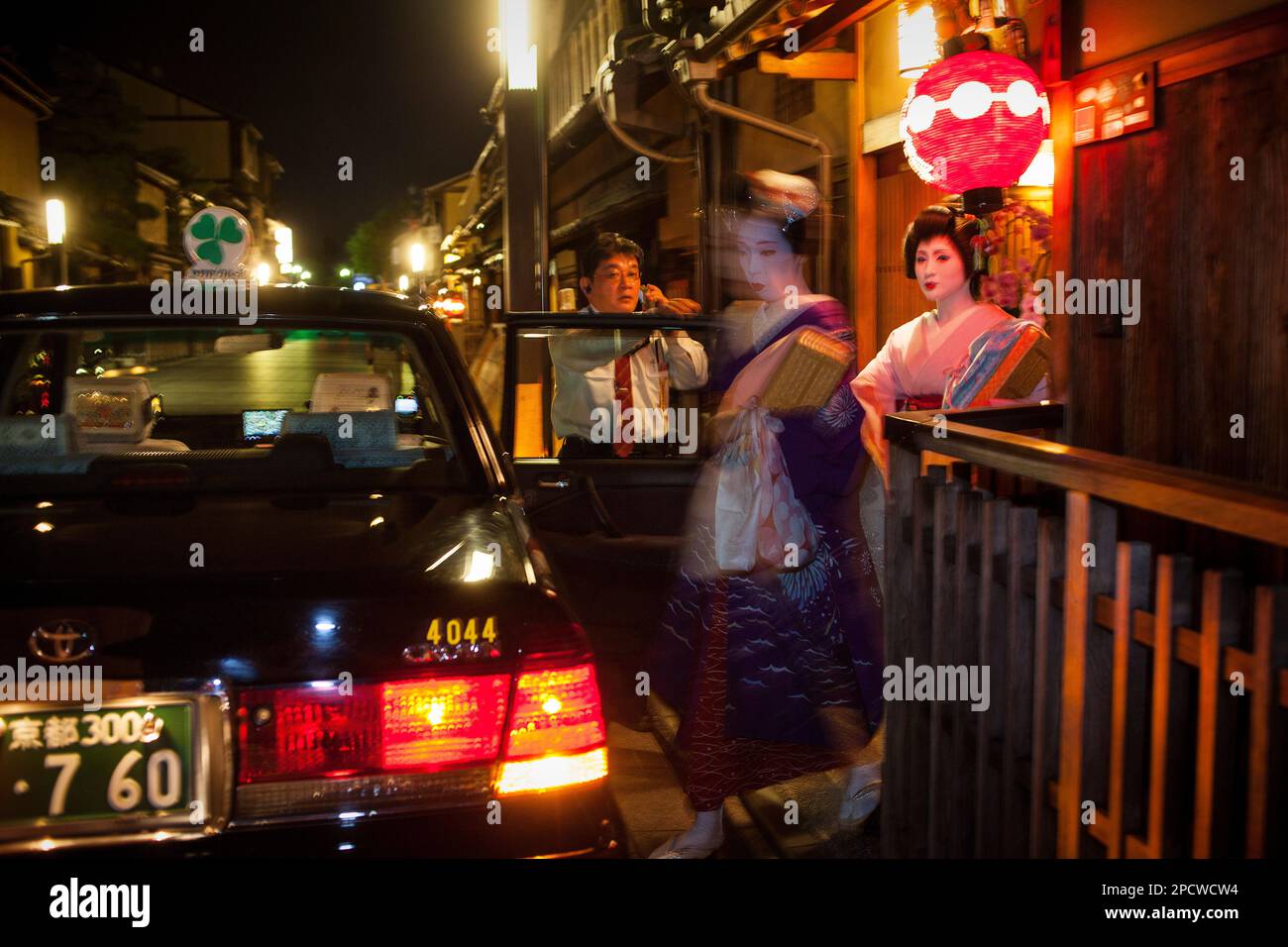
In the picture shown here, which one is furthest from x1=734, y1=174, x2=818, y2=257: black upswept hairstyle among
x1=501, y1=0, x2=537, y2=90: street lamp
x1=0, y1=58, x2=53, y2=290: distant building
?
x1=0, y1=58, x2=53, y2=290: distant building

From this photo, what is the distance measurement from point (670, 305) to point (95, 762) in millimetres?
4566

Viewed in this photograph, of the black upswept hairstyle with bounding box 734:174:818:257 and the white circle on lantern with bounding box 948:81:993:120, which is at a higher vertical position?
the white circle on lantern with bounding box 948:81:993:120

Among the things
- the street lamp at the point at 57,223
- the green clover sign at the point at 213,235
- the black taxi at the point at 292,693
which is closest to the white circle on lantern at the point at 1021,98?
the black taxi at the point at 292,693

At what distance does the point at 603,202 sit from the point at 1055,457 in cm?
1767

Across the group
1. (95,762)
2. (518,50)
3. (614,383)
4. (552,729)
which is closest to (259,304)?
(95,762)

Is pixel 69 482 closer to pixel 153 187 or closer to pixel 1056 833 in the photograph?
pixel 1056 833

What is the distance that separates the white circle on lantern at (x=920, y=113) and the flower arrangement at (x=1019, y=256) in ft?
4.20

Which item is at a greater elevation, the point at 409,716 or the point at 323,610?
the point at 323,610

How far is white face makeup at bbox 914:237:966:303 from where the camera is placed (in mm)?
4422

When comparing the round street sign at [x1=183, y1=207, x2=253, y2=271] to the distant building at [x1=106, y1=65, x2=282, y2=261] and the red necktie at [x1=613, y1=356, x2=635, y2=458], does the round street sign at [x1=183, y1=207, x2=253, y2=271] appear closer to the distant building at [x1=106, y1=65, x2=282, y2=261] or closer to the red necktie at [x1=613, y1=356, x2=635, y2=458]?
the red necktie at [x1=613, y1=356, x2=635, y2=458]

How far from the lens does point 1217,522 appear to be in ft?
6.00

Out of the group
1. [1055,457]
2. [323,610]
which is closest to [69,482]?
[323,610]

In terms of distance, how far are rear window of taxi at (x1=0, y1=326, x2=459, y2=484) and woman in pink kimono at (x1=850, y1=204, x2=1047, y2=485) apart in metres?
1.75

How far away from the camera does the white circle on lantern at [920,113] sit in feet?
17.4
